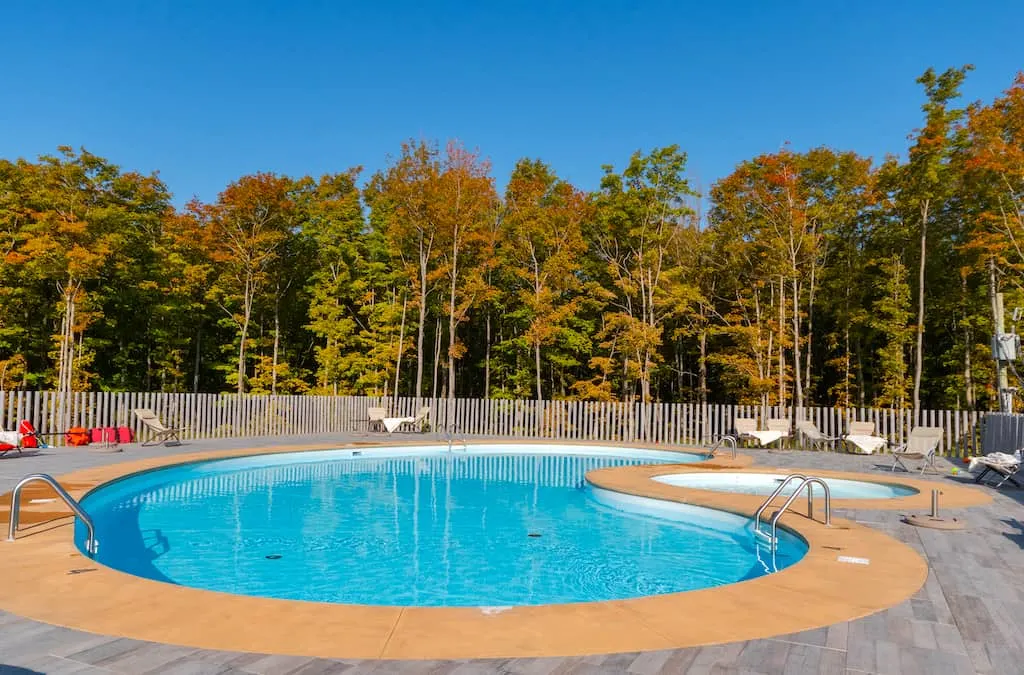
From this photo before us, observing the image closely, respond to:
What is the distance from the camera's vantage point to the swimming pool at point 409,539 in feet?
16.5

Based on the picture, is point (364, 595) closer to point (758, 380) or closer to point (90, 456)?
point (90, 456)

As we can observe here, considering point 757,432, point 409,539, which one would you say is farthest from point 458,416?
point 409,539

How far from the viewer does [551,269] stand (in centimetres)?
2112

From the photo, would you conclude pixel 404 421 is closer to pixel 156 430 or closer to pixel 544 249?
pixel 156 430

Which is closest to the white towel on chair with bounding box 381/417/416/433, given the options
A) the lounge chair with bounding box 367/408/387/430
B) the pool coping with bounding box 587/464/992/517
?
the lounge chair with bounding box 367/408/387/430

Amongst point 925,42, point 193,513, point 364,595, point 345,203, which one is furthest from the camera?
point 345,203

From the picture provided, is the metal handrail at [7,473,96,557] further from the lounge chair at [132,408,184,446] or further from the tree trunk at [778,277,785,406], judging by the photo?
the tree trunk at [778,277,785,406]

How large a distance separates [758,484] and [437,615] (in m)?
7.76

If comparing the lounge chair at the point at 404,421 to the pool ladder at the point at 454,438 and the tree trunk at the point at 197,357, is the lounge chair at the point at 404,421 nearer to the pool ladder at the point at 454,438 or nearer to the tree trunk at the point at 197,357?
the pool ladder at the point at 454,438

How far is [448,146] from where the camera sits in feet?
62.6

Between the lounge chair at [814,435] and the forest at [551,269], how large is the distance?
2.29m

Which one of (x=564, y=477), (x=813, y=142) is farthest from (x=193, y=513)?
(x=813, y=142)

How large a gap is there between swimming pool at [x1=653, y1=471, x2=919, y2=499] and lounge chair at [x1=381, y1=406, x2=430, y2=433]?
8259 mm

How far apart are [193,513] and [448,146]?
14.0m
